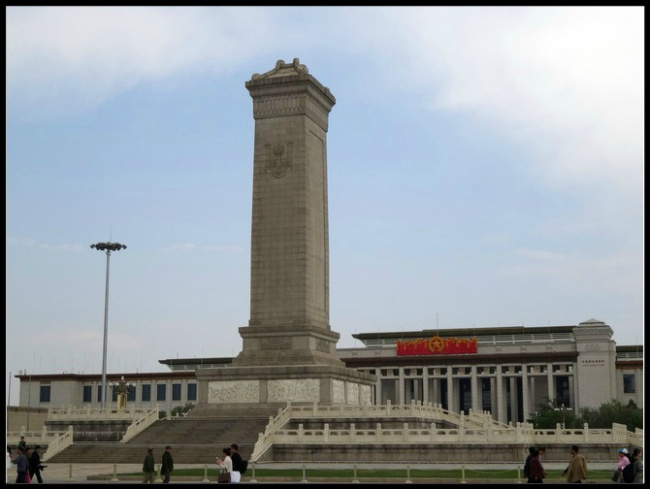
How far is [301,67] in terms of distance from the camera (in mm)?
68062

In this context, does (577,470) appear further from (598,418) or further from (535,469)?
(598,418)

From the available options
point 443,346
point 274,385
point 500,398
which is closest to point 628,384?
point 500,398

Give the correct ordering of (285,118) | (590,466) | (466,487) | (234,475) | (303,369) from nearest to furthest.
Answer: (234,475), (466,487), (590,466), (303,369), (285,118)

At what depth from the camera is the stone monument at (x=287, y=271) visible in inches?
2486

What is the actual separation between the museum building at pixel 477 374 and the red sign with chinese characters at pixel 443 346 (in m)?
0.11

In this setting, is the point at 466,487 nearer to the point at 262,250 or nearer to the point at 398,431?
the point at 398,431

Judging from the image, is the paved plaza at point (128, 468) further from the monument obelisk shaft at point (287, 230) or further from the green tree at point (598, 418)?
the green tree at point (598, 418)

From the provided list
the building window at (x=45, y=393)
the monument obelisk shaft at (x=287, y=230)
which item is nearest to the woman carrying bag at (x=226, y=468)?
the monument obelisk shaft at (x=287, y=230)

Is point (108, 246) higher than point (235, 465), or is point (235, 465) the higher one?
point (108, 246)

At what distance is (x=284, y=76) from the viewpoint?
221ft

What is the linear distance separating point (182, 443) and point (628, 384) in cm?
7680

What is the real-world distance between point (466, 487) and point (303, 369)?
3198 centimetres

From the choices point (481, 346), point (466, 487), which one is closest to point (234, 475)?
point (466, 487)

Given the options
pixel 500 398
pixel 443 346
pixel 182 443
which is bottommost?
pixel 182 443
